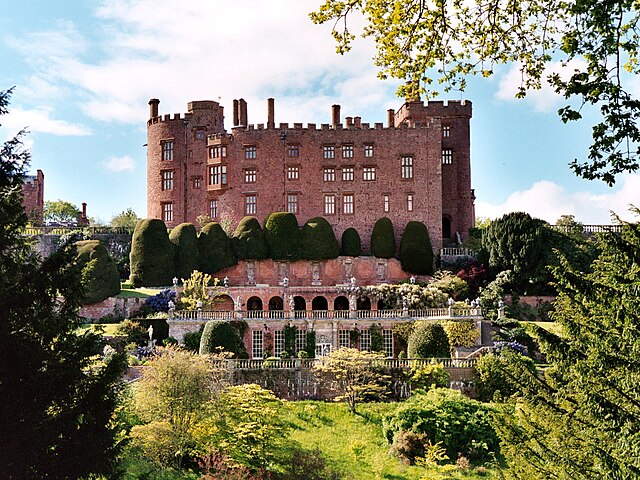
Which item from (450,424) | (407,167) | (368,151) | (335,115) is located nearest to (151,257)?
(368,151)

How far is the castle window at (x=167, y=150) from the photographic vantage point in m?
56.3

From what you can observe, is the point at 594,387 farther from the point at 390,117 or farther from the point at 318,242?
the point at 390,117

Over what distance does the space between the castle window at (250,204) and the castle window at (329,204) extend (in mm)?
4622

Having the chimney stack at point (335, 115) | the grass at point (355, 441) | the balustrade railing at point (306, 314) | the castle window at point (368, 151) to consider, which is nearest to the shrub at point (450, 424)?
the grass at point (355, 441)

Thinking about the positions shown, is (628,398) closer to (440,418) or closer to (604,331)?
(604,331)

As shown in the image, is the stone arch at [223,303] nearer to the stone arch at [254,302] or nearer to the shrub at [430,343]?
the stone arch at [254,302]

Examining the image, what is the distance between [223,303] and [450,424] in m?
20.6

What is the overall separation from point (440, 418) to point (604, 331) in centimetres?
1626

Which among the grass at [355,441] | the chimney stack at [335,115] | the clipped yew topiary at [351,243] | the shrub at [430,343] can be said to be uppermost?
the chimney stack at [335,115]

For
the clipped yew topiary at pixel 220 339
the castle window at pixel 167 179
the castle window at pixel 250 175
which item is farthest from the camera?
the castle window at pixel 167 179

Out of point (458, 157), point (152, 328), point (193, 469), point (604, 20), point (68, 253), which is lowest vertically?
point (193, 469)

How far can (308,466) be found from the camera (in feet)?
79.1

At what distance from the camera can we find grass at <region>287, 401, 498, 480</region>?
25.9 metres

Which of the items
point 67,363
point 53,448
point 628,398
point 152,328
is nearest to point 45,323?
point 67,363
